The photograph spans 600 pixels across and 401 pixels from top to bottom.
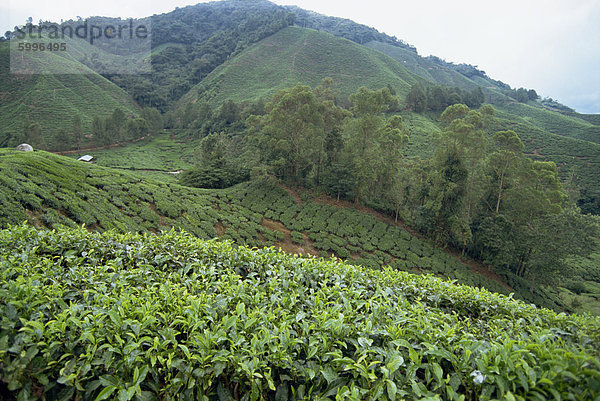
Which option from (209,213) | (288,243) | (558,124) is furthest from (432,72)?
(209,213)

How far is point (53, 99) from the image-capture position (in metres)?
54.2

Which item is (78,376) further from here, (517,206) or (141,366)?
(517,206)

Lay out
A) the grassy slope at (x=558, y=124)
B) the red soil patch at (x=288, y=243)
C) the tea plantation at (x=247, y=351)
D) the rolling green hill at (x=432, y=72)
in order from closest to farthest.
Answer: the tea plantation at (x=247, y=351) < the red soil patch at (x=288, y=243) < the grassy slope at (x=558, y=124) < the rolling green hill at (x=432, y=72)

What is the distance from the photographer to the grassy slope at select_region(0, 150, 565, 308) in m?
9.48

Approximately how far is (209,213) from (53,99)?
63479 millimetres

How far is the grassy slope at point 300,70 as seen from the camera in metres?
65.7

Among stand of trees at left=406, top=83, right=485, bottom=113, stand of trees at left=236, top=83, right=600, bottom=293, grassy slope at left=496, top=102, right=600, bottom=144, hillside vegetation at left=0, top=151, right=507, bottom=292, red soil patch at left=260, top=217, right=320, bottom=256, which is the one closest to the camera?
hillside vegetation at left=0, top=151, right=507, bottom=292

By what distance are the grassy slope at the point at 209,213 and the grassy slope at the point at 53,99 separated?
149ft

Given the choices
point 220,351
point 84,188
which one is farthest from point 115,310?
point 84,188

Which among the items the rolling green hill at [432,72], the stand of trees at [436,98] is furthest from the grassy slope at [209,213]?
the rolling green hill at [432,72]

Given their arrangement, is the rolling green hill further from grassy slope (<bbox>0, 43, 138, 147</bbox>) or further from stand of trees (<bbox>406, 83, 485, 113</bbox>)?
grassy slope (<bbox>0, 43, 138, 147</bbox>)

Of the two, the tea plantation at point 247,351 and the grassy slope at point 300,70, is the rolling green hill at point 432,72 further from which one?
the tea plantation at point 247,351

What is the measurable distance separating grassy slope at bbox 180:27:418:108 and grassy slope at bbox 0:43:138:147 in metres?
20.5

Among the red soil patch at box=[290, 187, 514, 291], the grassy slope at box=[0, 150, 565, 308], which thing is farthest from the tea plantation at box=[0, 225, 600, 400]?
the red soil patch at box=[290, 187, 514, 291]
